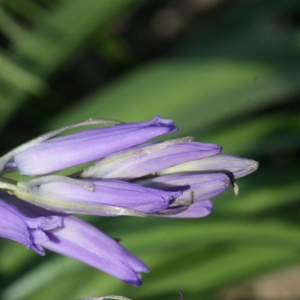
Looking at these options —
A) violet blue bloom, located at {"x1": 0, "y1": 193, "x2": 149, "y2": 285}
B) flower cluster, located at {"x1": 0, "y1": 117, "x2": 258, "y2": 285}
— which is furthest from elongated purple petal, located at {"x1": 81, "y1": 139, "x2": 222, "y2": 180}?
violet blue bloom, located at {"x1": 0, "y1": 193, "x2": 149, "y2": 285}

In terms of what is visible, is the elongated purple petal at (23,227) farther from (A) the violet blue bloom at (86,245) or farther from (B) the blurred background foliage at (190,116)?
(B) the blurred background foliage at (190,116)

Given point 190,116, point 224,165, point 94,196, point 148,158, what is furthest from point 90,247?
point 190,116

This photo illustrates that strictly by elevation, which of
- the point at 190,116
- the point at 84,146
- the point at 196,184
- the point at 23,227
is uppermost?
the point at 190,116

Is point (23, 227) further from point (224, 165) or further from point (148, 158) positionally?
point (224, 165)

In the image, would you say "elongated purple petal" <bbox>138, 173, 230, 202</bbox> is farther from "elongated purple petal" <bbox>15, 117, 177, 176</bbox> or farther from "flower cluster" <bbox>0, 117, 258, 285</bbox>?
"elongated purple petal" <bbox>15, 117, 177, 176</bbox>

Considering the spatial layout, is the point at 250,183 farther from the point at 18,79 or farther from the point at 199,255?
the point at 18,79

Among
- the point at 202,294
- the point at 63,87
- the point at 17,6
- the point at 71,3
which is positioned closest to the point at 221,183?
the point at 71,3

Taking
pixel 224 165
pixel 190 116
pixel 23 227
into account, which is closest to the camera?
pixel 23 227
